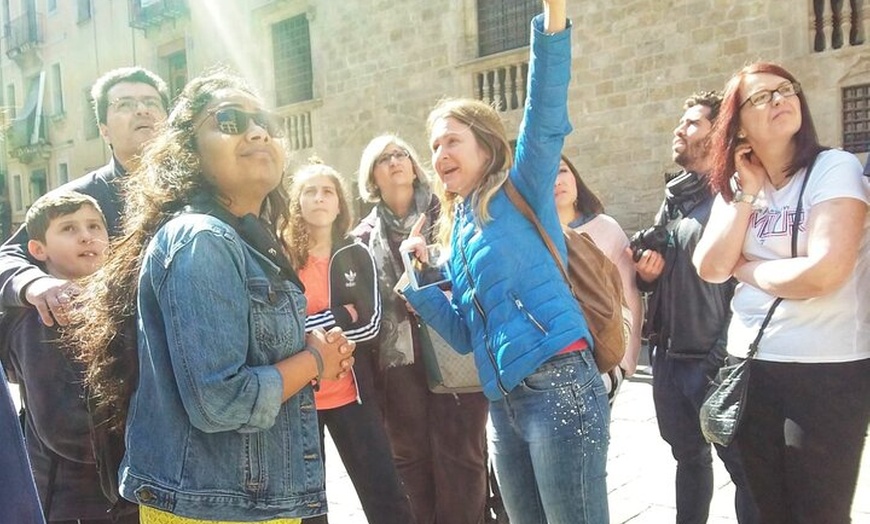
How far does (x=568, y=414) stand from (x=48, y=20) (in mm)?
31842

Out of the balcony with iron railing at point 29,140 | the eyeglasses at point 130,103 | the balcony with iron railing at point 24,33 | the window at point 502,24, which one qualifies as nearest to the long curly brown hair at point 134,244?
the eyeglasses at point 130,103

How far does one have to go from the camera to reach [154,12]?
20.1 m

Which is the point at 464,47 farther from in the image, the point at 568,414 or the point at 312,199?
the point at 568,414

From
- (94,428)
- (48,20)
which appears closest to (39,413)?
(94,428)

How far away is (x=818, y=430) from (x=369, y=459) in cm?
179

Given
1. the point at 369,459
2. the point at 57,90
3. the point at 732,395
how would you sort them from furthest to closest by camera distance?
the point at 57,90, the point at 369,459, the point at 732,395

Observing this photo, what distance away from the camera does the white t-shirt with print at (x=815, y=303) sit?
219 centimetres

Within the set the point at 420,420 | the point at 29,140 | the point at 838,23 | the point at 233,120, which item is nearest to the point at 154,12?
the point at 29,140

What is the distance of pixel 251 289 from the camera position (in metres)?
1.73

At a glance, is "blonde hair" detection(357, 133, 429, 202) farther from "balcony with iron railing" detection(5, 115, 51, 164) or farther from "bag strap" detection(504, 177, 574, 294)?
"balcony with iron railing" detection(5, 115, 51, 164)

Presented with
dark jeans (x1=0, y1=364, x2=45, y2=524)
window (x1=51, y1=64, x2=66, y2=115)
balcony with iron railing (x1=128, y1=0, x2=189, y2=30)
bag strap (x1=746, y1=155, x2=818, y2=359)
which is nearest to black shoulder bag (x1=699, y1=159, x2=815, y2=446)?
bag strap (x1=746, y1=155, x2=818, y2=359)

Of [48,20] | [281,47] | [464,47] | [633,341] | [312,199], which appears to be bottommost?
[633,341]

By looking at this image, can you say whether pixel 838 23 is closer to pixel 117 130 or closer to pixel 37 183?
pixel 117 130

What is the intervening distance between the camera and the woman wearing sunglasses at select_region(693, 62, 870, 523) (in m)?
0.84
